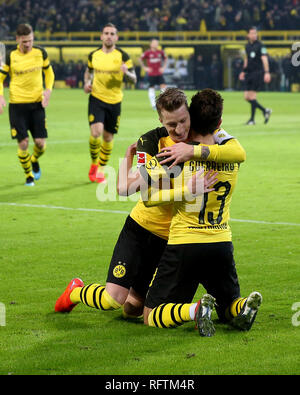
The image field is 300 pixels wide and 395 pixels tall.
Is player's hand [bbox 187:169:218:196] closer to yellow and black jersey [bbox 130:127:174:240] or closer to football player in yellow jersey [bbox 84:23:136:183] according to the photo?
yellow and black jersey [bbox 130:127:174:240]

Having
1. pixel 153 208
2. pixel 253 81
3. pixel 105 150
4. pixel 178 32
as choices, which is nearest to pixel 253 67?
pixel 253 81

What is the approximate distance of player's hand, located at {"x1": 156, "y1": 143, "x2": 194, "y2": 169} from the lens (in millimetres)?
5121

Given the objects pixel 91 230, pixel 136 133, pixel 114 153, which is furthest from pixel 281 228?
pixel 136 133

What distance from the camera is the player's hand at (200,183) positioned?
5189 millimetres

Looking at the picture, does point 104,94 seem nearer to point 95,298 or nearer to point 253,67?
point 95,298

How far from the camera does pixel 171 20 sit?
161 feet

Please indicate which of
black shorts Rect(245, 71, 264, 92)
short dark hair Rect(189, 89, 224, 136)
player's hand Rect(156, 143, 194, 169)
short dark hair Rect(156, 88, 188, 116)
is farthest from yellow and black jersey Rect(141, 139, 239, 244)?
black shorts Rect(245, 71, 264, 92)

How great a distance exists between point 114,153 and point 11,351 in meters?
11.6

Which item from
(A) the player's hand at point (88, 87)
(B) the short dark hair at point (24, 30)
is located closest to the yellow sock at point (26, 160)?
(A) the player's hand at point (88, 87)

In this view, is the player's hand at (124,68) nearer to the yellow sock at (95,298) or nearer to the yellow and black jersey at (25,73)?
the yellow and black jersey at (25,73)

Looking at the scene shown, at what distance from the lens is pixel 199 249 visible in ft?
17.6

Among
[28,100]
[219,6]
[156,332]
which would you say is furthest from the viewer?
[219,6]

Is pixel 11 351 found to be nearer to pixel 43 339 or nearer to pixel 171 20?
pixel 43 339

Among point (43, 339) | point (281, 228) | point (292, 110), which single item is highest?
point (43, 339)
